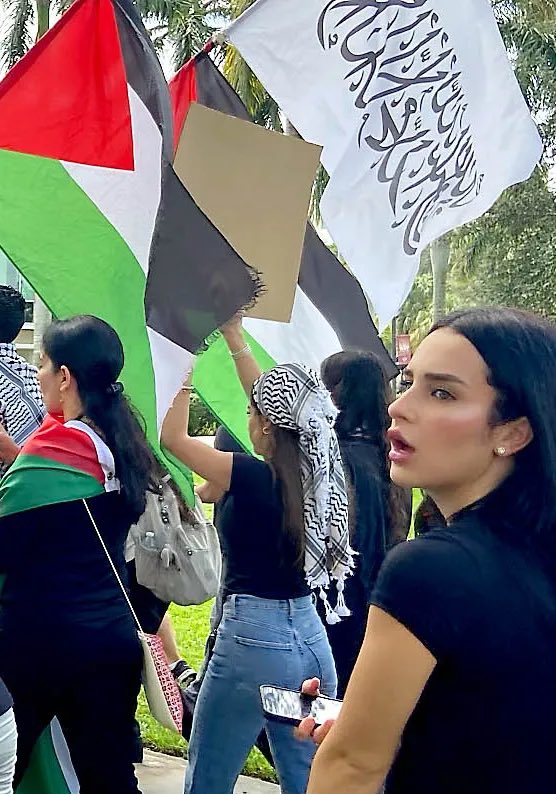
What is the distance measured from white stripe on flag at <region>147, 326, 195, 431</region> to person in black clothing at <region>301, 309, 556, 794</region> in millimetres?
1846

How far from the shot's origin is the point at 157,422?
3463 millimetres

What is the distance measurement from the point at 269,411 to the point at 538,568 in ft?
5.61

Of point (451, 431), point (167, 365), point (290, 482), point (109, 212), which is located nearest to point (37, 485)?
point (167, 365)

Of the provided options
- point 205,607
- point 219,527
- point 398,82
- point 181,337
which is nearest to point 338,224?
point 398,82

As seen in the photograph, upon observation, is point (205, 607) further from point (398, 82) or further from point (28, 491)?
point (28, 491)

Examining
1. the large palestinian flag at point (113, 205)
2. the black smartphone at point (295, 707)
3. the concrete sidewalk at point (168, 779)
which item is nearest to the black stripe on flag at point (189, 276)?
the large palestinian flag at point (113, 205)

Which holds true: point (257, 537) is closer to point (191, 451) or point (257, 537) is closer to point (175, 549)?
point (191, 451)

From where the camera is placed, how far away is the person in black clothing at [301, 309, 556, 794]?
156cm

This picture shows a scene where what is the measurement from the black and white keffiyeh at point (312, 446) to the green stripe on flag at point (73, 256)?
49 cm

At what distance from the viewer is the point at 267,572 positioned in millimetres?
3338

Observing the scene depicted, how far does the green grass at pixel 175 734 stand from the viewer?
5.01 meters

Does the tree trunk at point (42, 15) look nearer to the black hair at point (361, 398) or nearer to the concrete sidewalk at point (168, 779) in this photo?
the concrete sidewalk at point (168, 779)

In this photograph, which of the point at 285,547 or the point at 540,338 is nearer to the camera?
the point at 540,338

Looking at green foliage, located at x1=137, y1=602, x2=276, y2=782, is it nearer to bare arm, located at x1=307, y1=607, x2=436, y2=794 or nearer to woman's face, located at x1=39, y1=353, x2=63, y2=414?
woman's face, located at x1=39, y1=353, x2=63, y2=414
